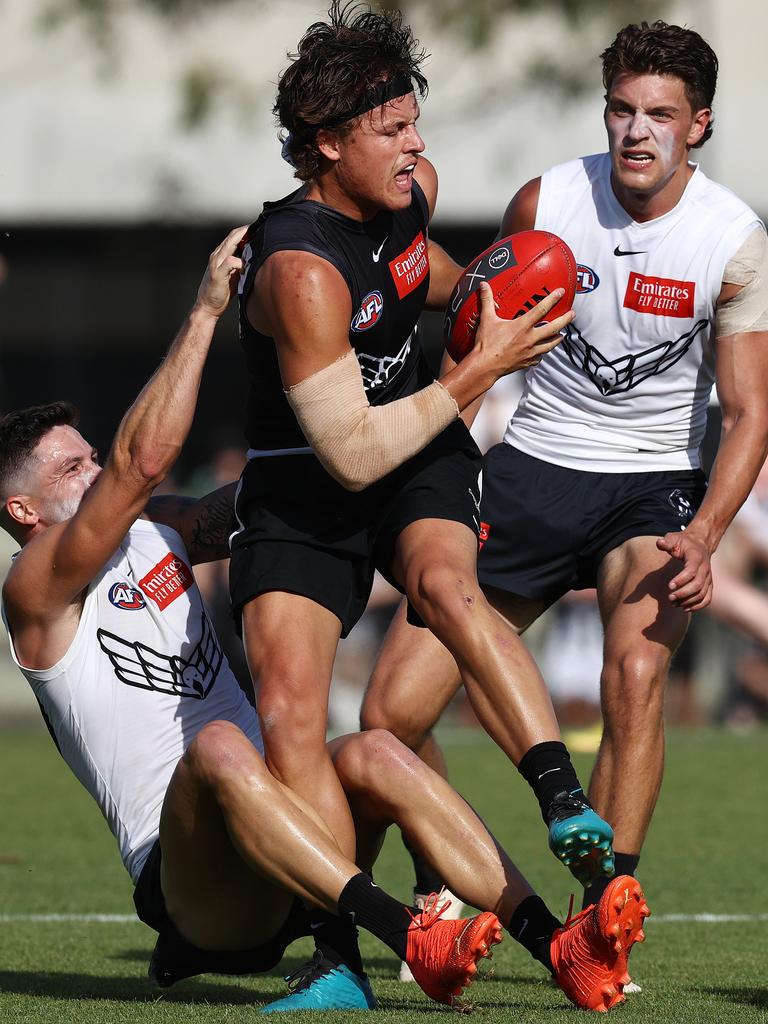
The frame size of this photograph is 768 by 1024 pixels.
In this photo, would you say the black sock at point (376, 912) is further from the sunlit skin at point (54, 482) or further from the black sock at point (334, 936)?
the sunlit skin at point (54, 482)

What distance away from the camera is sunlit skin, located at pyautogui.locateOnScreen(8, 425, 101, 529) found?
16.0ft

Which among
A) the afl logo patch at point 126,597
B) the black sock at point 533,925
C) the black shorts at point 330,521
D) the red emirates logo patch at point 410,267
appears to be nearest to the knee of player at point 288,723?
the black shorts at point 330,521

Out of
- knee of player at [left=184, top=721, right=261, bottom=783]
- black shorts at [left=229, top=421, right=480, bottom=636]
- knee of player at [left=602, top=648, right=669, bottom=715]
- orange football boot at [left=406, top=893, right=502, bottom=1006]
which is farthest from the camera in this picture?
knee of player at [left=602, top=648, right=669, bottom=715]

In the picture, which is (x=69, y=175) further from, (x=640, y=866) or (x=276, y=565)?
(x=276, y=565)

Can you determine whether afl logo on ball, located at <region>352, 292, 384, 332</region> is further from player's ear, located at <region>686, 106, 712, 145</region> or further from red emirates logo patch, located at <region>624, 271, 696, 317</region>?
player's ear, located at <region>686, 106, 712, 145</region>

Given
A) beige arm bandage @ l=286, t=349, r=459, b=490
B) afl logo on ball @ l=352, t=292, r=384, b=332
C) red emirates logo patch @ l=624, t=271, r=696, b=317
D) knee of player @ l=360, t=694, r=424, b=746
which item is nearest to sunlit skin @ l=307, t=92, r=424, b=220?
afl logo on ball @ l=352, t=292, r=384, b=332

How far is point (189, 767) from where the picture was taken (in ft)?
14.3

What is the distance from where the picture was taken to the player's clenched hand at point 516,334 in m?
4.74

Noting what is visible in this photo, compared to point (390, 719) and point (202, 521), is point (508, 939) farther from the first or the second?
point (202, 521)

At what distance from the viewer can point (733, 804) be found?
908 centimetres

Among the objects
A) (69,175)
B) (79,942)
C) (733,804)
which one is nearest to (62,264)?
(69,175)

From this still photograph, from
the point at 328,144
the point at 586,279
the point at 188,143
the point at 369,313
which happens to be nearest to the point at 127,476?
the point at 369,313

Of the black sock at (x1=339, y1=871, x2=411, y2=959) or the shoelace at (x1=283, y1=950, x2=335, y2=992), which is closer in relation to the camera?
the black sock at (x1=339, y1=871, x2=411, y2=959)

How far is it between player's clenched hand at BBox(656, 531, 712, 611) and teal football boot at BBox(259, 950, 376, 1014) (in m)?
1.41
